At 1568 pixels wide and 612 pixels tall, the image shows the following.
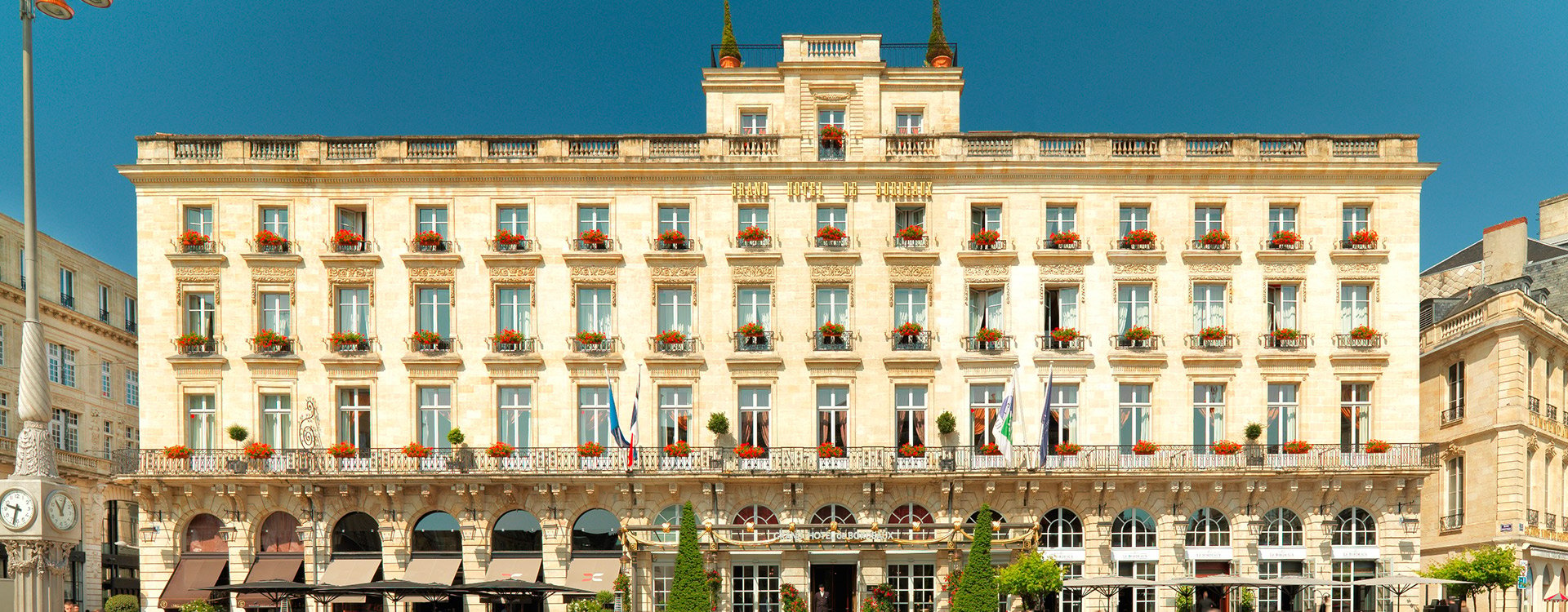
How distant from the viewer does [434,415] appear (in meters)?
37.7

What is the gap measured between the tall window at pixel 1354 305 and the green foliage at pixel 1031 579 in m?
12.4

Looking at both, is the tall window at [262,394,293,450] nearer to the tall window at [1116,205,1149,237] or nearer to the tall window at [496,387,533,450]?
the tall window at [496,387,533,450]

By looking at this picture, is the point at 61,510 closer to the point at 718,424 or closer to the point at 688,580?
the point at 688,580

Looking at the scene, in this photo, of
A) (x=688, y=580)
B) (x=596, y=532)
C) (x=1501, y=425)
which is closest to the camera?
(x=688, y=580)

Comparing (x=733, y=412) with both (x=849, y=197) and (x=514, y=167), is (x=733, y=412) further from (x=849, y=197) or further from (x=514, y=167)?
(x=514, y=167)

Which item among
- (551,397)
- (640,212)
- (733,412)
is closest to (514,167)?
(640,212)

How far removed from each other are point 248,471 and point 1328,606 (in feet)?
103

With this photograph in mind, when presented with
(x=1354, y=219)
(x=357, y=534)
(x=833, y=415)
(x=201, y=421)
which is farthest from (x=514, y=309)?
(x=1354, y=219)

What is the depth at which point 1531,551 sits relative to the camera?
39312mm

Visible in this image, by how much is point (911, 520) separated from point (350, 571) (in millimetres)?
16163

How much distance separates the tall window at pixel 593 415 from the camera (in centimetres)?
3750

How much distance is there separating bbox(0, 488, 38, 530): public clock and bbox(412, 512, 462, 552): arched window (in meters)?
21.3

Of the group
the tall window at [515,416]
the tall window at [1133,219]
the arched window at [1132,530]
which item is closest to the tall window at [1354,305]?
the tall window at [1133,219]

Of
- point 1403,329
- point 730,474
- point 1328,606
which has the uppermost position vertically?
point 1403,329
